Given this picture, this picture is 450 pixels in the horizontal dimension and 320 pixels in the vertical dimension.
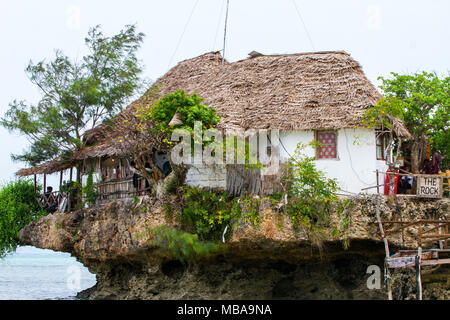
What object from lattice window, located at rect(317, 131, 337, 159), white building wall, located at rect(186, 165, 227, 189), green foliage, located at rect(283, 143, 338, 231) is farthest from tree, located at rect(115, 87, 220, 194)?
lattice window, located at rect(317, 131, 337, 159)

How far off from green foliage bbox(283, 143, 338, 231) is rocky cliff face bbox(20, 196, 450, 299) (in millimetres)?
411

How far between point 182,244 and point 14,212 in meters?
11.6

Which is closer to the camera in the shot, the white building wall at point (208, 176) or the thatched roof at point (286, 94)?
the white building wall at point (208, 176)

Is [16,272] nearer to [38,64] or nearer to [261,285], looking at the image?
[38,64]

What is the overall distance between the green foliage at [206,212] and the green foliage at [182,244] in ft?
1.30

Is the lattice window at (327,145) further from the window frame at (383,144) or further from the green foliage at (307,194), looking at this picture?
the window frame at (383,144)

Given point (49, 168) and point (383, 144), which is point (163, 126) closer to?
point (383, 144)

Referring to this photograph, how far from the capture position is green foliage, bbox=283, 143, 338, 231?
15.4 meters

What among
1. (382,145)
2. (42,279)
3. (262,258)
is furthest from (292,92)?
(42,279)

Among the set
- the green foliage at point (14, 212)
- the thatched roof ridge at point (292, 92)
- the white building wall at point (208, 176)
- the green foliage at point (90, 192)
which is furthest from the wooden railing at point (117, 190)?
the green foliage at point (14, 212)

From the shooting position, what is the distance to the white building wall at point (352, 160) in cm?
1639

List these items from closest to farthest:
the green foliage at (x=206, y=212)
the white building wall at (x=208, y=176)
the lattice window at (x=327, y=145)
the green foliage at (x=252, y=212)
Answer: the green foliage at (x=252, y=212), the green foliage at (x=206, y=212), the white building wall at (x=208, y=176), the lattice window at (x=327, y=145)

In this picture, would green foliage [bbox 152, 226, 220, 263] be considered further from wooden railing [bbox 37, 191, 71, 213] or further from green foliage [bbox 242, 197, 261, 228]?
wooden railing [bbox 37, 191, 71, 213]

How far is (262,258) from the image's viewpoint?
56.5 feet
